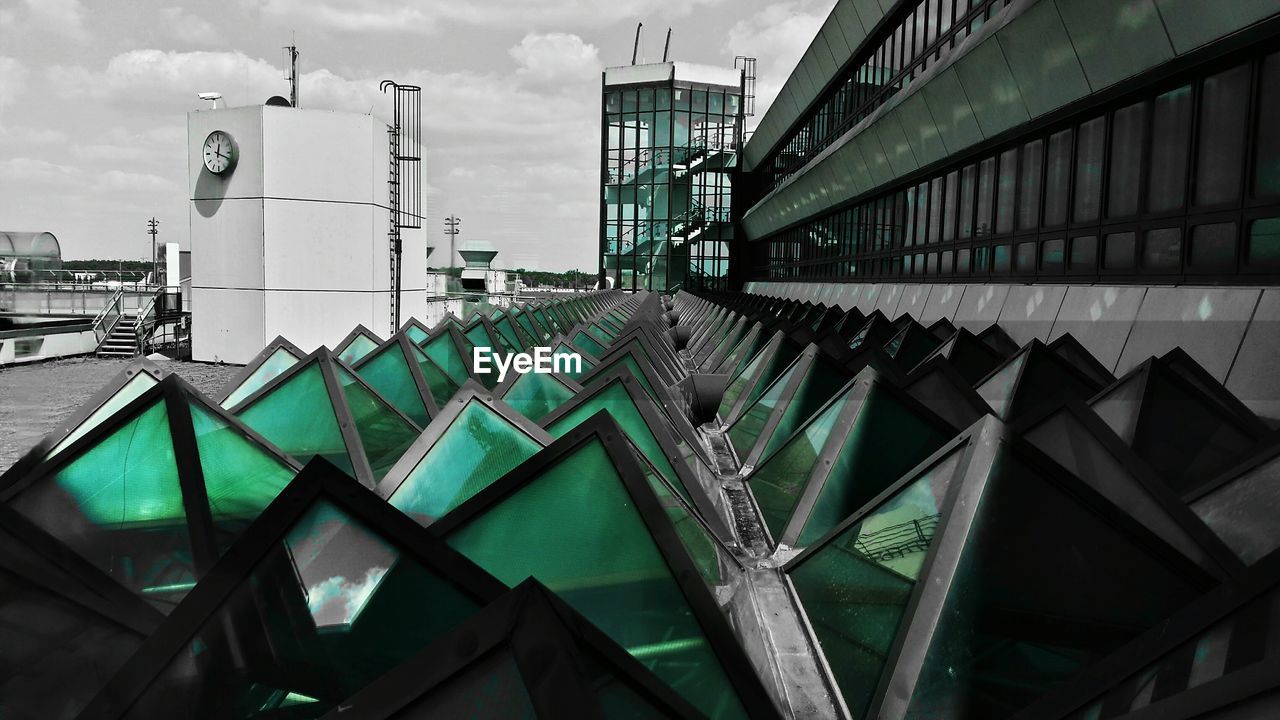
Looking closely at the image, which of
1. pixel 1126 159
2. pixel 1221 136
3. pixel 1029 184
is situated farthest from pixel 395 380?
pixel 1029 184

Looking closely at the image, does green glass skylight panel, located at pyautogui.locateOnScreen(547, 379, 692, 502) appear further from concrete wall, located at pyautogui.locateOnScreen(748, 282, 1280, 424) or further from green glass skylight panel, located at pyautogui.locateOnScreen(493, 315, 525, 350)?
green glass skylight panel, located at pyautogui.locateOnScreen(493, 315, 525, 350)

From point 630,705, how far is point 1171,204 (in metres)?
9.90

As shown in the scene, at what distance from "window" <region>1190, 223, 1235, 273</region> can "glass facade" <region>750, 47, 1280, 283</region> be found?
1cm

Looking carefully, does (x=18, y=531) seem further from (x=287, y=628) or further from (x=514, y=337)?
(x=514, y=337)

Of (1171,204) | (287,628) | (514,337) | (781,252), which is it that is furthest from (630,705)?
(781,252)

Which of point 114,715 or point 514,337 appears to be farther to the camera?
point 514,337

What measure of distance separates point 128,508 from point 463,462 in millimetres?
1518

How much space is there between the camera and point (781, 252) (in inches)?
1682

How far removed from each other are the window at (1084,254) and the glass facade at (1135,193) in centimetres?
3

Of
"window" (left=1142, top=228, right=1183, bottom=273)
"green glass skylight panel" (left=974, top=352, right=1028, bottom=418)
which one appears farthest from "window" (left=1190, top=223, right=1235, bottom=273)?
"green glass skylight panel" (left=974, top=352, right=1028, bottom=418)

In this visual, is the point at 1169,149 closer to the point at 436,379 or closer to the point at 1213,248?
the point at 1213,248

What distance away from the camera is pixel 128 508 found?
405cm

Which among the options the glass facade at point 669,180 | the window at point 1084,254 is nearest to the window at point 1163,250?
the window at point 1084,254

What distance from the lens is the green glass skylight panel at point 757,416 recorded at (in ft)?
22.7
